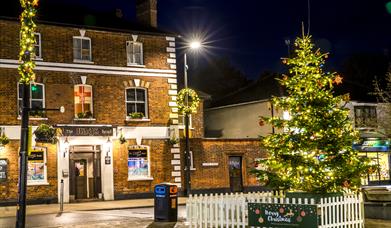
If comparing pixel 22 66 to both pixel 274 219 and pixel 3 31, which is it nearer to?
pixel 274 219

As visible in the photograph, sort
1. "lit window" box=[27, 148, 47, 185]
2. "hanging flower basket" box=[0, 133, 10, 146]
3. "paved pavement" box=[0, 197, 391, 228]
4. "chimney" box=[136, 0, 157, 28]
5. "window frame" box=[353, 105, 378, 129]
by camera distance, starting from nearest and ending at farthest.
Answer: "paved pavement" box=[0, 197, 391, 228] → "hanging flower basket" box=[0, 133, 10, 146] → "lit window" box=[27, 148, 47, 185] → "chimney" box=[136, 0, 157, 28] → "window frame" box=[353, 105, 378, 129]

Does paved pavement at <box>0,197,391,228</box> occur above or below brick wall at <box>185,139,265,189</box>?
below

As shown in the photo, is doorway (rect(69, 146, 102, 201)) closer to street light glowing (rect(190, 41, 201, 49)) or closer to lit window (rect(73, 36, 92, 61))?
lit window (rect(73, 36, 92, 61))

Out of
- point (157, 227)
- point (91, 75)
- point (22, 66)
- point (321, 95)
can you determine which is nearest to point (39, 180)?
point (91, 75)

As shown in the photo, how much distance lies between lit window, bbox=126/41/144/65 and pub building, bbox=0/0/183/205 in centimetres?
6

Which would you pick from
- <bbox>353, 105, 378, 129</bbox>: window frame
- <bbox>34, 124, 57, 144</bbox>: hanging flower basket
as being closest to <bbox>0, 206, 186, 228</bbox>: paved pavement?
<bbox>34, 124, 57, 144</bbox>: hanging flower basket

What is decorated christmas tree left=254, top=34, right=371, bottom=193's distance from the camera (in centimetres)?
1638

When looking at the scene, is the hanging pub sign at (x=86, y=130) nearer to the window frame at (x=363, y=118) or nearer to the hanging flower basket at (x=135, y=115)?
the hanging flower basket at (x=135, y=115)

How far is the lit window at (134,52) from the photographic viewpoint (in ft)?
107

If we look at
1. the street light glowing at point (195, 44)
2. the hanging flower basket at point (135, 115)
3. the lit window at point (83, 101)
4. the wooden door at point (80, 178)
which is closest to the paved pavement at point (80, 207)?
the wooden door at point (80, 178)

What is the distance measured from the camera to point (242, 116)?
43125 mm

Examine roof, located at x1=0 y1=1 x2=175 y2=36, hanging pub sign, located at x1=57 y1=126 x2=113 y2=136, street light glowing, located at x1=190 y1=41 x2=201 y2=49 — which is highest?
roof, located at x1=0 y1=1 x2=175 y2=36

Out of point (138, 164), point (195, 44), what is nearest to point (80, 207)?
point (138, 164)

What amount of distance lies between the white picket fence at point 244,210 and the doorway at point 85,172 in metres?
14.7
